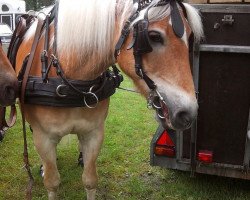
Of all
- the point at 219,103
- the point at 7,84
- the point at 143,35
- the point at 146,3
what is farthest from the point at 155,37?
the point at 219,103

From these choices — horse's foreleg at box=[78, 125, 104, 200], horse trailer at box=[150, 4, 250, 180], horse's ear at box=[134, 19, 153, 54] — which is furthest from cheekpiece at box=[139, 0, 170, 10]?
horse's foreleg at box=[78, 125, 104, 200]

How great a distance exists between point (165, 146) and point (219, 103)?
627 mm

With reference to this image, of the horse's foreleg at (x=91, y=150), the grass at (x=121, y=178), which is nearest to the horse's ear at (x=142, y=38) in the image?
the horse's foreleg at (x=91, y=150)

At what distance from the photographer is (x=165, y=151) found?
309cm

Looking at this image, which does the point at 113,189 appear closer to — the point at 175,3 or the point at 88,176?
the point at 88,176

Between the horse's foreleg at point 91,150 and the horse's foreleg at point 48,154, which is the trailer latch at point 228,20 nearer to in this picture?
the horse's foreleg at point 91,150

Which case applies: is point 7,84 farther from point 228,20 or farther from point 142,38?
point 228,20

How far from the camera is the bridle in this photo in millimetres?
1812

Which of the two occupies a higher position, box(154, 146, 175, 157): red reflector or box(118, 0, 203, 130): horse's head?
box(118, 0, 203, 130): horse's head

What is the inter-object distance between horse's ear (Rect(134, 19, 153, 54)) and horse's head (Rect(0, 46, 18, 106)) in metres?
0.86

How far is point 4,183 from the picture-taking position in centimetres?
351

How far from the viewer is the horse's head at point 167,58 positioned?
180 cm

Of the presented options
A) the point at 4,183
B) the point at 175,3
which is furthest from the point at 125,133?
the point at 175,3

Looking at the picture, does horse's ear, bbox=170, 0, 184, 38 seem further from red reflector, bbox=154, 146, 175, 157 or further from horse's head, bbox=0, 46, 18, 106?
red reflector, bbox=154, 146, 175, 157
